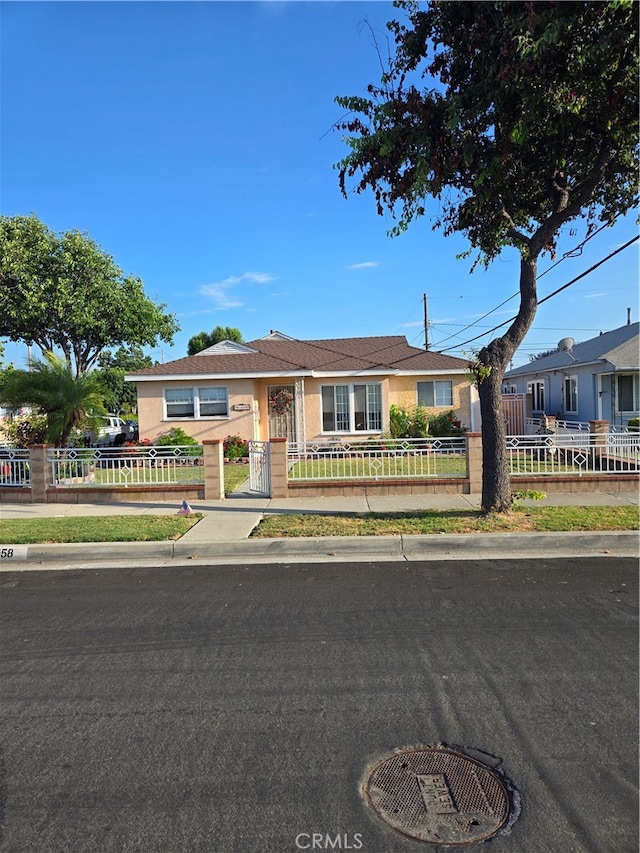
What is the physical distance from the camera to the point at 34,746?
11.0 ft

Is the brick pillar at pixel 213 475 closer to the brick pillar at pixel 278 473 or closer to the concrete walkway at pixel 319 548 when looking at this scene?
the brick pillar at pixel 278 473

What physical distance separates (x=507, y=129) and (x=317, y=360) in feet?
43.8

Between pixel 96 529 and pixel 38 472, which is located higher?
pixel 38 472

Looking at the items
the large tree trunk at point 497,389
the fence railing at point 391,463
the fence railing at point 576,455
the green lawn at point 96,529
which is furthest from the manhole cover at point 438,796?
the fence railing at point 576,455

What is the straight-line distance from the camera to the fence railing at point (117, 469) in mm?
12047

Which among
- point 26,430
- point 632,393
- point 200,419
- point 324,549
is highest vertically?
point 632,393

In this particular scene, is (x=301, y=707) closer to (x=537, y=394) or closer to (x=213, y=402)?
(x=213, y=402)

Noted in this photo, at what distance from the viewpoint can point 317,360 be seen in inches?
819

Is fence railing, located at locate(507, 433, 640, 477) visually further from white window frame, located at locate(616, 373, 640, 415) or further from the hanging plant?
the hanging plant

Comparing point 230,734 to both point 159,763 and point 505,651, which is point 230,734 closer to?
point 159,763

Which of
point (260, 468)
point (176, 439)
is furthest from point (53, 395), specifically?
point (176, 439)

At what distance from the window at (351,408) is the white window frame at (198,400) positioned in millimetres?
3307

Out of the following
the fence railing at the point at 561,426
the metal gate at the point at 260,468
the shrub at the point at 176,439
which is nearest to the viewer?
the metal gate at the point at 260,468

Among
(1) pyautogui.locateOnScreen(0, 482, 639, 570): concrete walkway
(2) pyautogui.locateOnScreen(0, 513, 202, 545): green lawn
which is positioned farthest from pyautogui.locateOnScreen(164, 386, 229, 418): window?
(1) pyautogui.locateOnScreen(0, 482, 639, 570): concrete walkway
